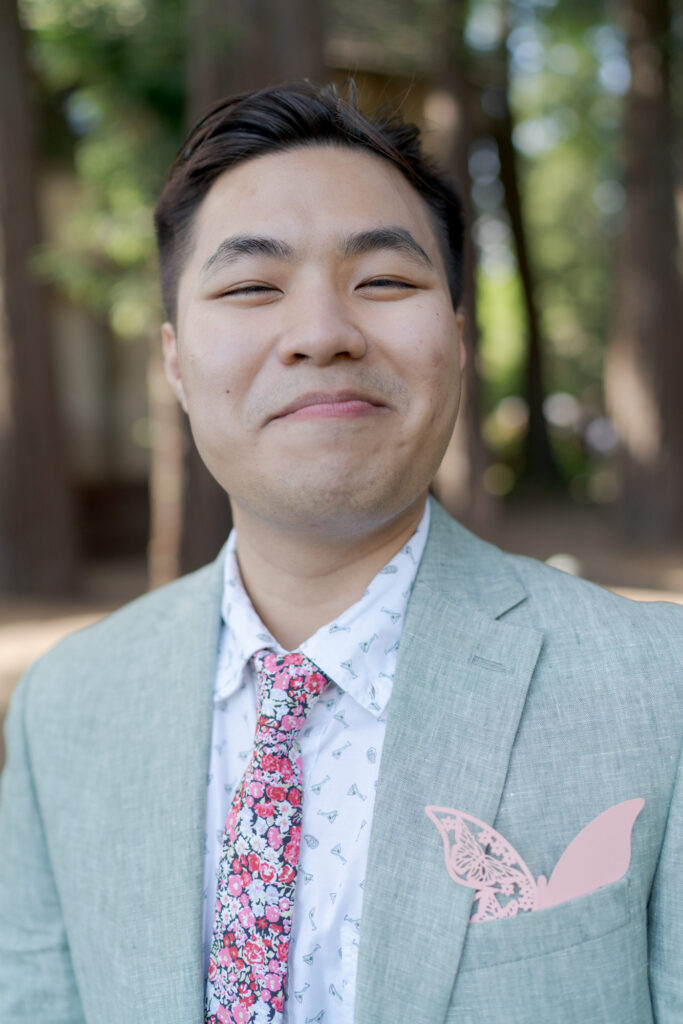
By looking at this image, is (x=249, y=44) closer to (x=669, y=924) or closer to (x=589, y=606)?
(x=589, y=606)

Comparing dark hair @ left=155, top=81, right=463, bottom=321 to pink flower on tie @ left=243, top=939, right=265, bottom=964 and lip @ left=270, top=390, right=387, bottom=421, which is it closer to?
lip @ left=270, top=390, right=387, bottom=421

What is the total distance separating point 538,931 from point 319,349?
→ 1.03 m

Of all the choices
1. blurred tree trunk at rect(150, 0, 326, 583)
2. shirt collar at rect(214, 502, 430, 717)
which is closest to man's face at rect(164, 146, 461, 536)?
shirt collar at rect(214, 502, 430, 717)

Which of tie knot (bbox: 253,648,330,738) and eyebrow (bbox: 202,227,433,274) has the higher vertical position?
eyebrow (bbox: 202,227,433,274)

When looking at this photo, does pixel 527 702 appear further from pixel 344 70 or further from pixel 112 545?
pixel 344 70

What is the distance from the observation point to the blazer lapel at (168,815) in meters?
1.53

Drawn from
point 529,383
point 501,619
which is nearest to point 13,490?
point 501,619

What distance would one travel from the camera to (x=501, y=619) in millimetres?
1676

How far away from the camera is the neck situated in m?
1.66

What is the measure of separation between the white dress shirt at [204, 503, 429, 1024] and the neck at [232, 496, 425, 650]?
0.11 ft

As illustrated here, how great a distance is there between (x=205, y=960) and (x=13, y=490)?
7.62m

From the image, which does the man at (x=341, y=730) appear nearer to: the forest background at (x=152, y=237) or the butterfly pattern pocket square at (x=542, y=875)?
the butterfly pattern pocket square at (x=542, y=875)

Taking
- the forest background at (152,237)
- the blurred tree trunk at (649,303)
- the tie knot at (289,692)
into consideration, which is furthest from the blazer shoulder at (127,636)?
the blurred tree trunk at (649,303)

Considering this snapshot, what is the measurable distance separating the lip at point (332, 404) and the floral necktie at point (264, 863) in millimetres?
466
